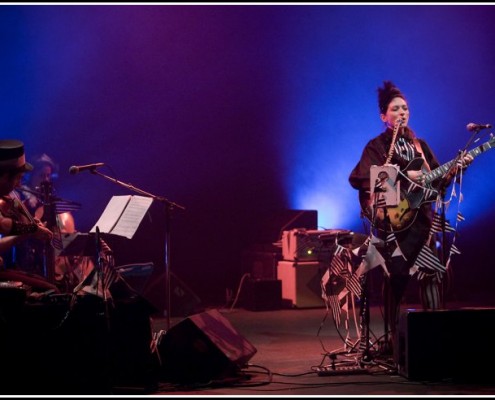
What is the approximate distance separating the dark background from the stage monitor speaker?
4395 millimetres

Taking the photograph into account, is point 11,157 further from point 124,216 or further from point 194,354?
point 194,354

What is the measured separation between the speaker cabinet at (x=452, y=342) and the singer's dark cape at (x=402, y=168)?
0.65m

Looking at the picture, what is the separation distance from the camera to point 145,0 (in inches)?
347

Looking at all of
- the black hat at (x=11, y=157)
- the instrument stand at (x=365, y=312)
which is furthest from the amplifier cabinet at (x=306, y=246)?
the black hat at (x=11, y=157)

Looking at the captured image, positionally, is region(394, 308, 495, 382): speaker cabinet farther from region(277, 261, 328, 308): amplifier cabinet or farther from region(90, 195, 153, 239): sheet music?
region(277, 261, 328, 308): amplifier cabinet

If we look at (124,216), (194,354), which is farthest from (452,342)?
(124,216)

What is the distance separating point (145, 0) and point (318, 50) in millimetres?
2440

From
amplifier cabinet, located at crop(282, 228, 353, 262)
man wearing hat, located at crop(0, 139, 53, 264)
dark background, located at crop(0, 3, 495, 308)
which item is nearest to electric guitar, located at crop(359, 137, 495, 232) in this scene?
man wearing hat, located at crop(0, 139, 53, 264)

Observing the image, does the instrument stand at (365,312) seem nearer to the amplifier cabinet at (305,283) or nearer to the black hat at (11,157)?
the black hat at (11,157)

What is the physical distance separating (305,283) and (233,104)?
8.39ft

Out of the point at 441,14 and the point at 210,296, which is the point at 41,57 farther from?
the point at 441,14

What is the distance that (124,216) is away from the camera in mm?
4887

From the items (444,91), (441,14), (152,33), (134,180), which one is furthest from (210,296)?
(441,14)

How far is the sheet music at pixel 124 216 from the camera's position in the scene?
477cm
